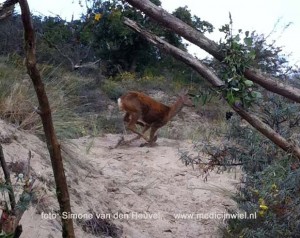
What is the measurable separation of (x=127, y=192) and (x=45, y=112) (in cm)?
444

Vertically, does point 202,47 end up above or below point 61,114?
above

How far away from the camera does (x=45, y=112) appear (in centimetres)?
237

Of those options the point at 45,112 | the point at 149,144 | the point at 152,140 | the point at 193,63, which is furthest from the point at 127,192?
the point at 45,112

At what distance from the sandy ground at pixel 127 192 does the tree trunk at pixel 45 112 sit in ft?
Result: 5.80

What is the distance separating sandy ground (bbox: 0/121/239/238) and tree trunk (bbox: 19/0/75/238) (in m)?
1.77

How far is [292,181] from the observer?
3908mm

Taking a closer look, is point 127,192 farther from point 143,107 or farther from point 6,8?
point 6,8

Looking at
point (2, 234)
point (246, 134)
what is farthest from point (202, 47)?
point (246, 134)

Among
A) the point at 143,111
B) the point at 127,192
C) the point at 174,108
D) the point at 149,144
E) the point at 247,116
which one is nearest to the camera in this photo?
the point at 247,116

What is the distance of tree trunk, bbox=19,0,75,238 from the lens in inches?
88.0

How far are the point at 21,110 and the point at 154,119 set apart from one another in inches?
Result: 166

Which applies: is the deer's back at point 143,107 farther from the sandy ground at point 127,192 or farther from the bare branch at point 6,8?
the bare branch at point 6,8

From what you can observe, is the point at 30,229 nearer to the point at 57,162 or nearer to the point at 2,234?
the point at 2,234

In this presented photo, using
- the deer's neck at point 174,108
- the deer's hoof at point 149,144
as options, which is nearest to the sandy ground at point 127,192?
the deer's hoof at point 149,144
